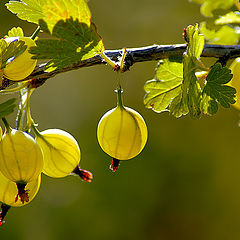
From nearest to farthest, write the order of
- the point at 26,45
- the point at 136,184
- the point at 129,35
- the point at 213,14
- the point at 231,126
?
the point at 26,45
the point at 213,14
the point at 136,184
the point at 231,126
the point at 129,35

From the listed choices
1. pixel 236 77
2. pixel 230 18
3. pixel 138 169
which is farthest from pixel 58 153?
pixel 138 169

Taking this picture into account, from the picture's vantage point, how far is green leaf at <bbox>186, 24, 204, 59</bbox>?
0.43m

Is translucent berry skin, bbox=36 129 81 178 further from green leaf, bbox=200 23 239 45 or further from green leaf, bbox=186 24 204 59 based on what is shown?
green leaf, bbox=200 23 239 45

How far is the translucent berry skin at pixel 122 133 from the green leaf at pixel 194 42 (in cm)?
9

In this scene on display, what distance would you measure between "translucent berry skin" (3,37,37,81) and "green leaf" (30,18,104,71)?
0.01 meters

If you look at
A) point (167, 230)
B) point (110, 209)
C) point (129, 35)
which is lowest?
point (167, 230)

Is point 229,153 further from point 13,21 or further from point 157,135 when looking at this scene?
point 13,21

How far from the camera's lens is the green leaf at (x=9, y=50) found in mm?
385

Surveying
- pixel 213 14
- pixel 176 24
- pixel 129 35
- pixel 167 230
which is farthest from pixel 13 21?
pixel 213 14

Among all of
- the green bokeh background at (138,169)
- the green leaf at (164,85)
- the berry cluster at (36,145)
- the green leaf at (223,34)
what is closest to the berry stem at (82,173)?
the berry cluster at (36,145)

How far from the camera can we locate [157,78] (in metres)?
0.50

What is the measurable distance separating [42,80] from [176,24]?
2.94 m

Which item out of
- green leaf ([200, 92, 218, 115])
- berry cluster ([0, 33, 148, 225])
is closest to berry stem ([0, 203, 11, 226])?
berry cluster ([0, 33, 148, 225])

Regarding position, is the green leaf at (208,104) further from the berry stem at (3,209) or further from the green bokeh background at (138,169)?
the green bokeh background at (138,169)
